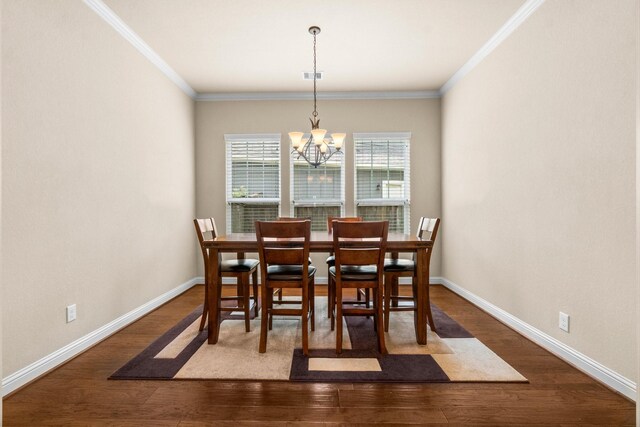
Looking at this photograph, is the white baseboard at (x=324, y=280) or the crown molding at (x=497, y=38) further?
the white baseboard at (x=324, y=280)

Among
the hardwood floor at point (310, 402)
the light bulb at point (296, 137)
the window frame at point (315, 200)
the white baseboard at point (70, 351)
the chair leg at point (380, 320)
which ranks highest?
the light bulb at point (296, 137)

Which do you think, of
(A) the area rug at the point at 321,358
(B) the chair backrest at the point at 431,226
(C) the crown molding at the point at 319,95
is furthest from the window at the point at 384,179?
(A) the area rug at the point at 321,358

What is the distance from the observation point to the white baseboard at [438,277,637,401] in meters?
2.09

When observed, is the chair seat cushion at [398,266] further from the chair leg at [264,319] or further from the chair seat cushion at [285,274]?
the chair leg at [264,319]

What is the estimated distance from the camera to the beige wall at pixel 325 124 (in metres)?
5.12

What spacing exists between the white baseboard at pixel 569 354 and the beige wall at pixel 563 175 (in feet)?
0.15

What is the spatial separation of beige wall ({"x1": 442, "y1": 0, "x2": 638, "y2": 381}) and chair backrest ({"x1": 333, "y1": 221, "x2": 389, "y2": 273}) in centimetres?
132

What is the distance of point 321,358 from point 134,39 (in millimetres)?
3459

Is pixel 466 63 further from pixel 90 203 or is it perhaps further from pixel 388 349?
pixel 90 203

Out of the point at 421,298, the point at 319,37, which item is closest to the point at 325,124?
the point at 319,37

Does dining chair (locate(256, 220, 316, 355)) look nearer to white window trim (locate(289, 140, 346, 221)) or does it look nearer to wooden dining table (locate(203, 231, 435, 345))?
wooden dining table (locate(203, 231, 435, 345))

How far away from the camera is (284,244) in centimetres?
265

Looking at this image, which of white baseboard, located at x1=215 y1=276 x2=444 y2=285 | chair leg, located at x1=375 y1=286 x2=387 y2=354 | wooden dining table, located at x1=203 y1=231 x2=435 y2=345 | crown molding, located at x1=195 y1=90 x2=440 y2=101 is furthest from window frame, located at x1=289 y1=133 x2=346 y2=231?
chair leg, located at x1=375 y1=286 x2=387 y2=354

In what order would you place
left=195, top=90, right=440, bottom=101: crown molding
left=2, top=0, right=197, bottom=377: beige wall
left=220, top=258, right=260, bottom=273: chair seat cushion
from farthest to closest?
left=195, top=90, right=440, bottom=101: crown molding < left=220, top=258, right=260, bottom=273: chair seat cushion < left=2, top=0, right=197, bottom=377: beige wall
